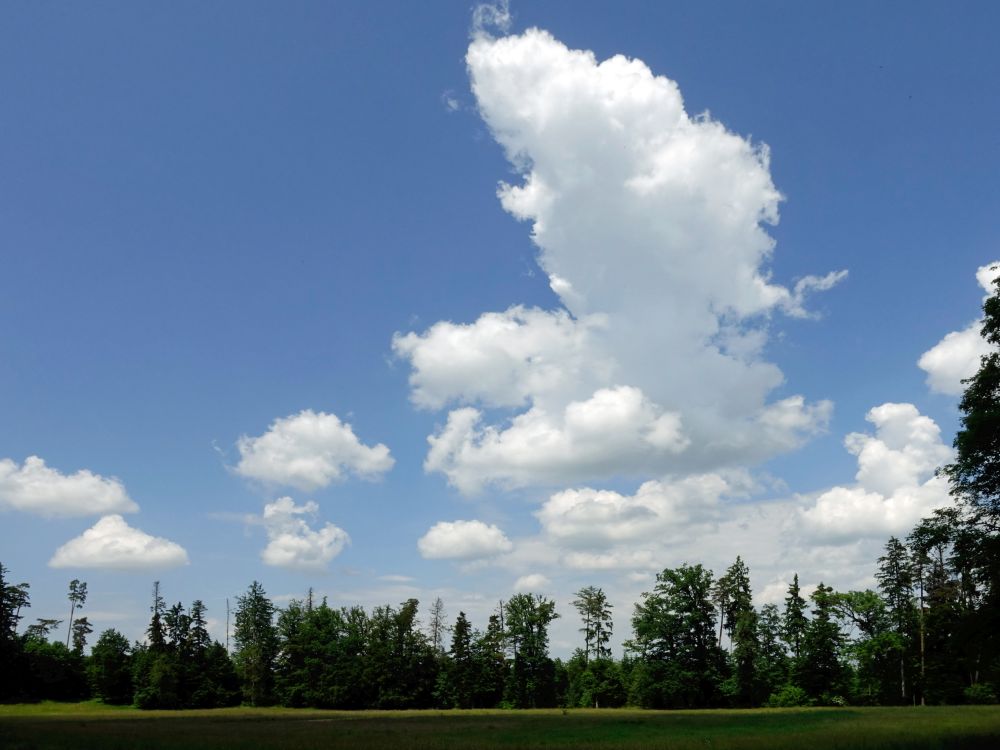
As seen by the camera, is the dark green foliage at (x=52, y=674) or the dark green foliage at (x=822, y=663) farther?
the dark green foliage at (x=52, y=674)

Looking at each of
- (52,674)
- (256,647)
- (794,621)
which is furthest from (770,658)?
(52,674)

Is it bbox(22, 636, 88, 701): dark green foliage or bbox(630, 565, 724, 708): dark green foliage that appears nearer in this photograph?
bbox(630, 565, 724, 708): dark green foliage

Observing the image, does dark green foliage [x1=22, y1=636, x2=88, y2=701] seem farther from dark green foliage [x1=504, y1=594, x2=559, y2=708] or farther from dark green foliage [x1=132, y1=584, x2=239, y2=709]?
dark green foliage [x1=504, y1=594, x2=559, y2=708]

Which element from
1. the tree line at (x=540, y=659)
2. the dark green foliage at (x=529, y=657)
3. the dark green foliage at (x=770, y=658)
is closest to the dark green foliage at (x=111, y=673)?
the tree line at (x=540, y=659)

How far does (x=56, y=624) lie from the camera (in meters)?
155

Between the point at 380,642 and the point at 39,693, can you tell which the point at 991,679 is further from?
the point at 39,693

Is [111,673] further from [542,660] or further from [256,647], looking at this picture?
[542,660]

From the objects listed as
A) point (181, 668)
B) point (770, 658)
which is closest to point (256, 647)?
point (181, 668)

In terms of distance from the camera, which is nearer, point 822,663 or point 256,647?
point 822,663

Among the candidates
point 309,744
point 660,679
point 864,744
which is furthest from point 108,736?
point 660,679

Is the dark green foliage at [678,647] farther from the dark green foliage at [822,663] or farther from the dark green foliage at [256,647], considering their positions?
the dark green foliage at [256,647]

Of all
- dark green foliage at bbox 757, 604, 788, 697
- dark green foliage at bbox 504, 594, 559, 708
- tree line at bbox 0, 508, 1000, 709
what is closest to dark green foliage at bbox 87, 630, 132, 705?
tree line at bbox 0, 508, 1000, 709

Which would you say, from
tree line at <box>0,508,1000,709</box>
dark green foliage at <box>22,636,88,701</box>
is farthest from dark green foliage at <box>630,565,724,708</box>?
dark green foliage at <box>22,636,88,701</box>

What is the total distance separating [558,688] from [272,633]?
4922 centimetres
